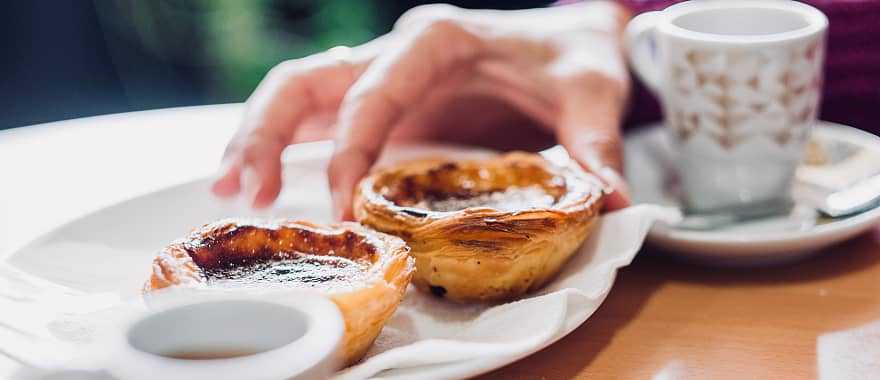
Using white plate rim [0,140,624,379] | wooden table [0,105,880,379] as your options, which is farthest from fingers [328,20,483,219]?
wooden table [0,105,880,379]

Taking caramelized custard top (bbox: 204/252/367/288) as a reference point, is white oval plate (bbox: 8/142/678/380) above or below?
below

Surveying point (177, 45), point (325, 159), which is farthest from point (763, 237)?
point (177, 45)

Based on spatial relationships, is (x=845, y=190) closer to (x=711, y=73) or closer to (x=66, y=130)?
(x=711, y=73)

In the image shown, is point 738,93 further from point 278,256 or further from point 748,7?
point 278,256

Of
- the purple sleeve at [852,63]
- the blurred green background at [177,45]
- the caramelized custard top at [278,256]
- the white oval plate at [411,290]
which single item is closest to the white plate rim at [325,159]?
the white oval plate at [411,290]

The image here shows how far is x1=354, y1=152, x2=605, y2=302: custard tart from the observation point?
729mm

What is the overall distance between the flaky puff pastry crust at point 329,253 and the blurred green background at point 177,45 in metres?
1.90

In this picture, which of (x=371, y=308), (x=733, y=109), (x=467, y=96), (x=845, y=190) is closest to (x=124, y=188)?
(x=467, y=96)

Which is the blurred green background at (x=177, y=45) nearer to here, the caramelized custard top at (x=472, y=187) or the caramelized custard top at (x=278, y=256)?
the caramelized custard top at (x=472, y=187)

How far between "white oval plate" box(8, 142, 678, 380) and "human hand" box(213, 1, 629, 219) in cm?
4

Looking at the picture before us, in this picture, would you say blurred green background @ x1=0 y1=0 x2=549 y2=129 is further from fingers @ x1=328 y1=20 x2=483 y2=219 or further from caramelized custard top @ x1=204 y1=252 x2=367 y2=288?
caramelized custard top @ x1=204 y1=252 x2=367 y2=288

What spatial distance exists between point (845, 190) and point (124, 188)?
2.75ft

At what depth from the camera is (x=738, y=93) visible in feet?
2.91

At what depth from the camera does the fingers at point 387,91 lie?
3.05 ft
